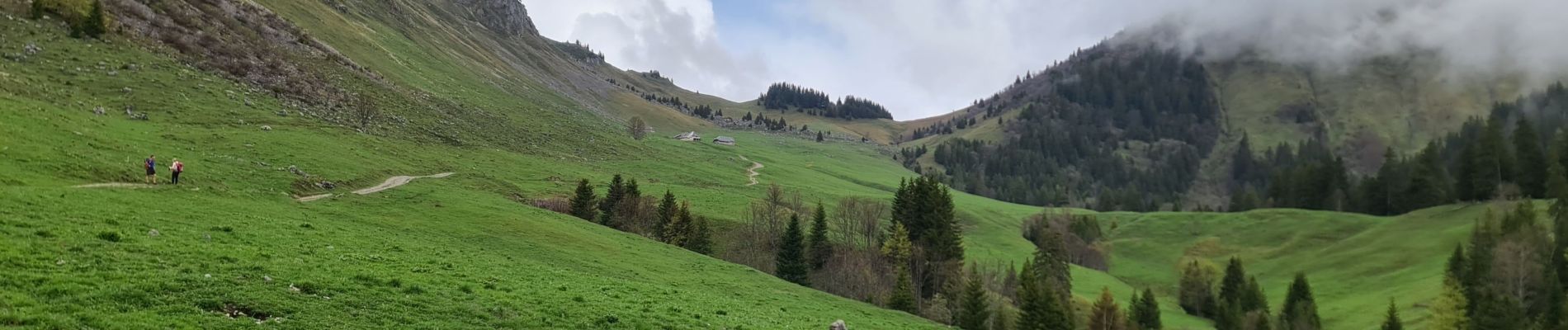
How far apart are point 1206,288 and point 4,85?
138924 mm

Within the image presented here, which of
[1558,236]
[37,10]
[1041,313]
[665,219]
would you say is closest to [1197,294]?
[1558,236]

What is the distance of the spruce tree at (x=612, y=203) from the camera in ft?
252

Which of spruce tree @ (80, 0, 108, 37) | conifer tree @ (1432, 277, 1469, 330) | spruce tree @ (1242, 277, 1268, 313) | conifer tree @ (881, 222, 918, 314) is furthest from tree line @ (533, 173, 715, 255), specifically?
spruce tree @ (1242, 277, 1268, 313)

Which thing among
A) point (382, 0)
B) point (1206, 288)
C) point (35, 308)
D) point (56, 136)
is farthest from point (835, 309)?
point (382, 0)

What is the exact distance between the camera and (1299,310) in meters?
88.3

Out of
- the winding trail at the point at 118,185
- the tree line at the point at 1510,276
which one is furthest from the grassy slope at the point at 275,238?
the tree line at the point at 1510,276

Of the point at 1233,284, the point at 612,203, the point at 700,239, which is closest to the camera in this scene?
the point at 700,239

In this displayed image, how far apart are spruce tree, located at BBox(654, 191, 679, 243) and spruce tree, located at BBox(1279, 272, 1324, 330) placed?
73.6 metres

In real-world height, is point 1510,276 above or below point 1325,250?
below

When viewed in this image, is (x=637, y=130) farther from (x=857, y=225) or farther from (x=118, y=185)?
(x=118, y=185)

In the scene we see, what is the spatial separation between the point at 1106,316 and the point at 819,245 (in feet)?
111

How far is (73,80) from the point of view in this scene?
6016 cm

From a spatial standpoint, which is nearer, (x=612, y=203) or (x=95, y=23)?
(x=95, y=23)

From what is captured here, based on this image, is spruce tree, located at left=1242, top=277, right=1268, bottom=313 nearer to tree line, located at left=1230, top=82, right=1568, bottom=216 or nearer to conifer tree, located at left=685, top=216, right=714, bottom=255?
tree line, located at left=1230, top=82, right=1568, bottom=216
